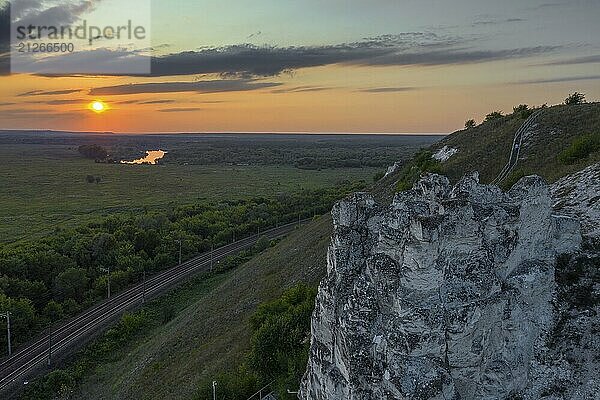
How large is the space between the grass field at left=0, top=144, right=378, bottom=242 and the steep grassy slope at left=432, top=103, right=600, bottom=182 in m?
78.3

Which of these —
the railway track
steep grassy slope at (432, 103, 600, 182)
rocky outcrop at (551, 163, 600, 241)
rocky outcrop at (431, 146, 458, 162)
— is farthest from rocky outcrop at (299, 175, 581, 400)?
the railway track

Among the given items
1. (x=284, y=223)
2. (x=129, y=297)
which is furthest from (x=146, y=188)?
(x=129, y=297)

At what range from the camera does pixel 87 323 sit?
55.3m

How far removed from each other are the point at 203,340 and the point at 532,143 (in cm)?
3371

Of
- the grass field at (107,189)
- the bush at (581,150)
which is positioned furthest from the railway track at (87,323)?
the bush at (581,150)

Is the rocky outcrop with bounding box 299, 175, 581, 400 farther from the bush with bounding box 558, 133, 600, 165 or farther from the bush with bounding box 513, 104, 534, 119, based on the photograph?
the bush with bounding box 513, 104, 534, 119

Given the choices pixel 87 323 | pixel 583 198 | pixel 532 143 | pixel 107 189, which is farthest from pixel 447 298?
pixel 107 189

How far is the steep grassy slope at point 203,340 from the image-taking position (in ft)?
118

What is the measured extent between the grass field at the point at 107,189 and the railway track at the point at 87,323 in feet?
115

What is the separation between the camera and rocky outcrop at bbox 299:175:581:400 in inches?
603

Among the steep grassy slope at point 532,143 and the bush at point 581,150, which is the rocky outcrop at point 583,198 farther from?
the steep grassy slope at point 532,143

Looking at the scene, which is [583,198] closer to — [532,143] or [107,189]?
[532,143]

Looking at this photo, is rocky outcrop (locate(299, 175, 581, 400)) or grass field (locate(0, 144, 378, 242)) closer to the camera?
rocky outcrop (locate(299, 175, 581, 400))

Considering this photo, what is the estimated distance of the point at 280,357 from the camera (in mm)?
26859
